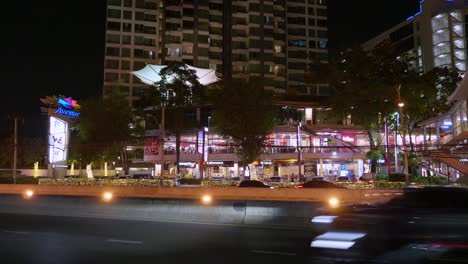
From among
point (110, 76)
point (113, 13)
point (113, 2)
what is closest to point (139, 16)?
point (113, 13)

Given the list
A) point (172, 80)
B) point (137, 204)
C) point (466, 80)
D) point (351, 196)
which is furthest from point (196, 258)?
point (172, 80)

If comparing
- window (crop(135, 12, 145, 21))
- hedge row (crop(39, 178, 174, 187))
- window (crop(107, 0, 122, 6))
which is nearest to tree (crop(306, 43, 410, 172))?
hedge row (crop(39, 178, 174, 187))

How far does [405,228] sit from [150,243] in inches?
290

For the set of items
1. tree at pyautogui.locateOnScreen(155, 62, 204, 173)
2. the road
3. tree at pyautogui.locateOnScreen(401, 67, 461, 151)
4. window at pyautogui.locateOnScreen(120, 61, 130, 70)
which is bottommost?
the road

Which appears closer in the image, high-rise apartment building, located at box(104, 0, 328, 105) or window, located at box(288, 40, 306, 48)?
high-rise apartment building, located at box(104, 0, 328, 105)

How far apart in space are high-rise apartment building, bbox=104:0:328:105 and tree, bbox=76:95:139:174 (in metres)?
45.7

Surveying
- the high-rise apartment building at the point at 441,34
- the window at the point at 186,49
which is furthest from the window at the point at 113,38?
the high-rise apartment building at the point at 441,34

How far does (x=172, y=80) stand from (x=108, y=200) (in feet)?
106

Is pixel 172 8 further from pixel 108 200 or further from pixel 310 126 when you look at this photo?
pixel 108 200

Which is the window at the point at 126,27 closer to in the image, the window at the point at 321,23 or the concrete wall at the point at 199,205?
the window at the point at 321,23

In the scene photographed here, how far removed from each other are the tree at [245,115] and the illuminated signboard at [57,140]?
15237 mm

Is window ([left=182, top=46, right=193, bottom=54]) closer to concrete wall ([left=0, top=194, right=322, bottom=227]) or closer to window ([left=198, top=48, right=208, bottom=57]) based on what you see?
window ([left=198, top=48, right=208, bottom=57])

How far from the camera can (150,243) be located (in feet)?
43.1

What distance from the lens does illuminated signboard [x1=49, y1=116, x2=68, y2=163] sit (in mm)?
44250
